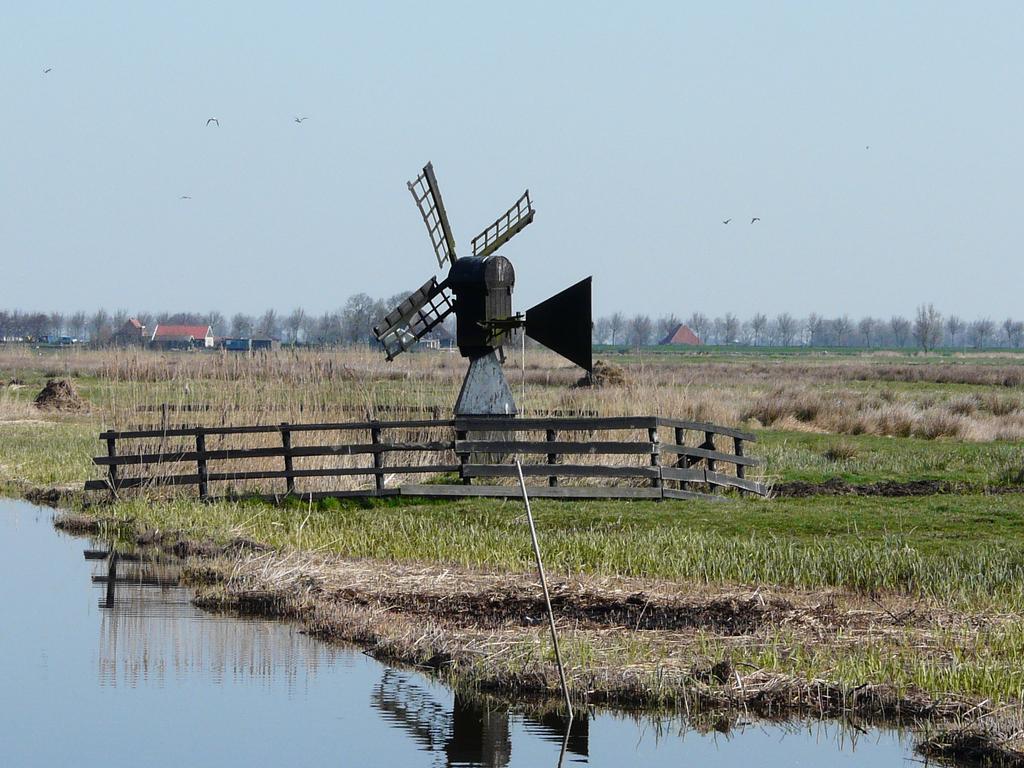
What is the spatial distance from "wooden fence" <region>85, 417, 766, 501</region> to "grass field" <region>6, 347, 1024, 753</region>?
56cm

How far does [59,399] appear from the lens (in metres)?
48.6

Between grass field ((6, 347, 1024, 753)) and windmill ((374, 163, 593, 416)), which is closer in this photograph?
grass field ((6, 347, 1024, 753))

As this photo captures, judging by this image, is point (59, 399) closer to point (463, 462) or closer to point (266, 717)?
point (463, 462)

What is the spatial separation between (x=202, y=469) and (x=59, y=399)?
26667 mm

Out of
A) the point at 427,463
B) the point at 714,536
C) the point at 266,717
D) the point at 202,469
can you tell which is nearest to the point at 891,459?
the point at 427,463

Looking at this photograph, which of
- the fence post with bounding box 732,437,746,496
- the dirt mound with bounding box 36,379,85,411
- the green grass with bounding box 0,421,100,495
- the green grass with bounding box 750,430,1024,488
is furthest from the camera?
the dirt mound with bounding box 36,379,85,411

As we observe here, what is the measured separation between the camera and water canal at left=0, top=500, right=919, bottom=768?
1031 centimetres

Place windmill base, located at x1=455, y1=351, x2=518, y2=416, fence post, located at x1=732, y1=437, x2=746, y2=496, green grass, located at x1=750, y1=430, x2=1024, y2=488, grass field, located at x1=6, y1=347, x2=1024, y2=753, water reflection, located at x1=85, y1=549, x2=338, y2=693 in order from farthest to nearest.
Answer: green grass, located at x1=750, y1=430, x2=1024, y2=488 < windmill base, located at x1=455, y1=351, x2=518, y2=416 < fence post, located at x1=732, y1=437, x2=746, y2=496 < water reflection, located at x1=85, y1=549, x2=338, y2=693 < grass field, located at x1=6, y1=347, x2=1024, y2=753

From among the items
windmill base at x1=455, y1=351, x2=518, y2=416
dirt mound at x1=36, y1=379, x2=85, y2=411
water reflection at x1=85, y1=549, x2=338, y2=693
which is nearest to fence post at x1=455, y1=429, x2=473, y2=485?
windmill base at x1=455, y1=351, x2=518, y2=416

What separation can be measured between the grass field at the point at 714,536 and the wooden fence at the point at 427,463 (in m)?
0.56

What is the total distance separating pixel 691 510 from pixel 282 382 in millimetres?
9648

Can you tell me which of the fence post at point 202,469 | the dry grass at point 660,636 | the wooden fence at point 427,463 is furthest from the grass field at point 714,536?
the wooden fence at point 427,463

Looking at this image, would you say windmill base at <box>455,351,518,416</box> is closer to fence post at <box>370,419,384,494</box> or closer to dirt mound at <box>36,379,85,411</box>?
fence post at <box>370,419,384,494</box>

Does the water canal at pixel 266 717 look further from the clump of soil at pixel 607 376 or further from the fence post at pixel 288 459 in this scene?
the clump of soil at pixel 607 376
